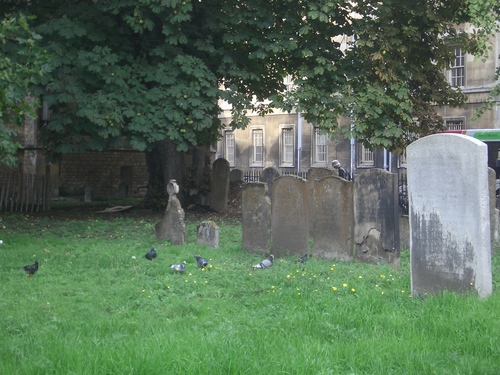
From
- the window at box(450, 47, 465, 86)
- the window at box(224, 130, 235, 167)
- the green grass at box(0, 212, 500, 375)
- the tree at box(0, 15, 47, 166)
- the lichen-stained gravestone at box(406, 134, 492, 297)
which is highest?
the window at box(450, 47, 465, 86)

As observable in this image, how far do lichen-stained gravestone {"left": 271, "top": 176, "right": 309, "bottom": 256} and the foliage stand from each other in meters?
6.27

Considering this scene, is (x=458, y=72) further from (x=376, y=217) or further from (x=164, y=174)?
(x=376, y=217)

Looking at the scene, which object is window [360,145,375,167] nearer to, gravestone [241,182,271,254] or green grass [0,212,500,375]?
gravestone [241,182,271,254]

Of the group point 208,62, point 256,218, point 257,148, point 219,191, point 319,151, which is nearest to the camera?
point 256,218

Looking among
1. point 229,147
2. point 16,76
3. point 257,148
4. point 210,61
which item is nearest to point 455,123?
point 257,148

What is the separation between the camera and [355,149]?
42.4 m

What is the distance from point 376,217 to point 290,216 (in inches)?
68.0

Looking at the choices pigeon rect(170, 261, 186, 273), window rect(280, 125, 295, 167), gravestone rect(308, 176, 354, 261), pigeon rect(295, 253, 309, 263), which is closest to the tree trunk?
gravestone rect(308, 176, 354, 261)

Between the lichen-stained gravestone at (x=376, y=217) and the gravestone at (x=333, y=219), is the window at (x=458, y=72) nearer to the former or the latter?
the gravestone at (x=333, y=219)

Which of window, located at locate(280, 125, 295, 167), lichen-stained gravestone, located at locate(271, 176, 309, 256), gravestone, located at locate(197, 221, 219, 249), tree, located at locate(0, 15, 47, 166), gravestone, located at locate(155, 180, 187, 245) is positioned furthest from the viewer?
window, located at locate(280, 125, 295, 167)

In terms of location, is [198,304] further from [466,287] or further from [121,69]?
[121,69]

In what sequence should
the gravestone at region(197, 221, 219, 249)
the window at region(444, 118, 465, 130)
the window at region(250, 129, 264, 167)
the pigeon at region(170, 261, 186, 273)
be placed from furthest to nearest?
1. the window at region(250, 129, 264, 167)
2. the window at region(444, 118, 465, 130)
3. the gravestone at region(197, 221, 219, 249)
4. the pigeon at region(170, 261, 186, 273)

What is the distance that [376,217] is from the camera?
11367mm

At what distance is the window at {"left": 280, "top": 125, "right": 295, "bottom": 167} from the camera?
4681 cm
